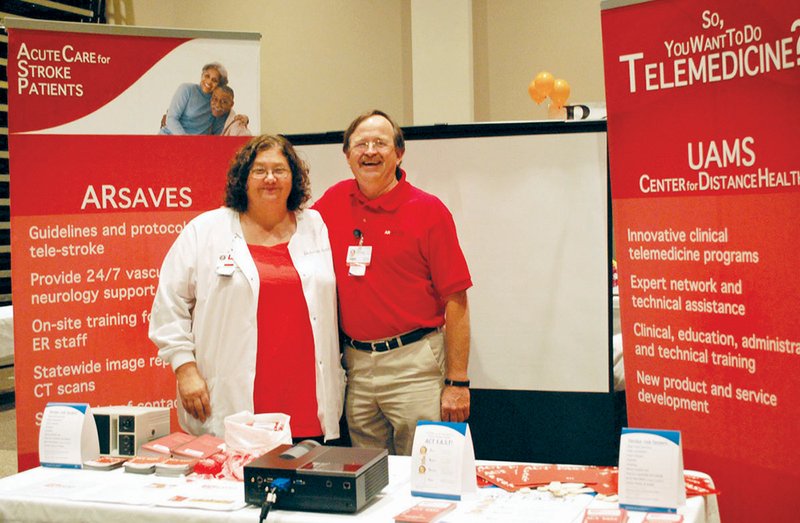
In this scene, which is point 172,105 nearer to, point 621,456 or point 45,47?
point 45,47

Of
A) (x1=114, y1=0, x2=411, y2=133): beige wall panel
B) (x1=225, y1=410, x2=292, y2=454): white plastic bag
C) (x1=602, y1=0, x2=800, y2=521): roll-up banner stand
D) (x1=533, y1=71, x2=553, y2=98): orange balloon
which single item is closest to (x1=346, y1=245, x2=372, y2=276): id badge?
(x1=225, y1=410, x2=292, y2=454): white plastic bag

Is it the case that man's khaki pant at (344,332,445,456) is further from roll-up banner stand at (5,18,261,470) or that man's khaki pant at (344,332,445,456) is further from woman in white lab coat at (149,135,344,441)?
Result: roll-up banner stand at (5,18,261,470)

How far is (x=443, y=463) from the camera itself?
70.4 inches

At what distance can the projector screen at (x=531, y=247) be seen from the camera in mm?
3234

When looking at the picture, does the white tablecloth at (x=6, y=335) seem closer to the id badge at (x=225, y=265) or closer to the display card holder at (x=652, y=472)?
the id badge at (x=225, y=265)

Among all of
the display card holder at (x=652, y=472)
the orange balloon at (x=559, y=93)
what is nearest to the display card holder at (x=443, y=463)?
the display card holder at (x=652, y=472)

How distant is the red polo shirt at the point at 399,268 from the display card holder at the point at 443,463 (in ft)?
3.07

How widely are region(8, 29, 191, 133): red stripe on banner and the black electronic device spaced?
1.88m

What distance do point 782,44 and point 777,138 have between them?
0.23 m

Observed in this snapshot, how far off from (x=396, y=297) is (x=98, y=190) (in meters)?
1.29

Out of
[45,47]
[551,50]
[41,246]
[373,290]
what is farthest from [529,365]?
[551,50]

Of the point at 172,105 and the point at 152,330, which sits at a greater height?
the point at 172,105

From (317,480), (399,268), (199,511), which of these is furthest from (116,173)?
(317,480)

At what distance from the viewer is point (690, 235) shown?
2266 millimetres
